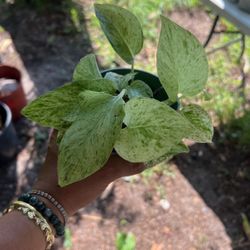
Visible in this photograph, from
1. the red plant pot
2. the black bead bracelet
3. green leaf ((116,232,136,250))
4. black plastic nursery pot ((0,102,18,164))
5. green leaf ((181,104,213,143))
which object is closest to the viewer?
green leaf ((181,104,213,143))

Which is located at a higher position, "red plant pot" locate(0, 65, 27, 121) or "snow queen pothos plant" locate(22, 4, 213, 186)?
"snow queen pothos plant" locate(22, 4, 213, 186)

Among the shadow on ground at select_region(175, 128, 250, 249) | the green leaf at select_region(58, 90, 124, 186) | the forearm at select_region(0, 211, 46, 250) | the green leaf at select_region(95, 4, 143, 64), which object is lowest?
the shadow on ground at select_region(175, 128, 250, 249)

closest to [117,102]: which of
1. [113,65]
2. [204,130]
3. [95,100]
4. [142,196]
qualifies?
[95,100]

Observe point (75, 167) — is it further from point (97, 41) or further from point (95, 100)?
point (97, 41)

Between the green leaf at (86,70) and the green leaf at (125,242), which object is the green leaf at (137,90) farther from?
the green leaf at (125,242)

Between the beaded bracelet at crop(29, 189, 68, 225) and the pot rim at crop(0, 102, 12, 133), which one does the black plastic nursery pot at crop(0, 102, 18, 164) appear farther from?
the beaded bracelet at crop(29, 189, 68, 225)

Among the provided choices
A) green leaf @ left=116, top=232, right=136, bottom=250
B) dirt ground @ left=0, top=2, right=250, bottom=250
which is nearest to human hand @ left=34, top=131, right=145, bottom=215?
green leaf @ left=116, top=232, right=136, bottom=250

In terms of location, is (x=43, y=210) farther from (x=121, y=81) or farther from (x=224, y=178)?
(x=224, y=178)

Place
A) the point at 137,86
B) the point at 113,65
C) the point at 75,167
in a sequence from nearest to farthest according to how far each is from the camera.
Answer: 1. the point at 75,167
2. the point at 137,86
3. the point at 113,65
